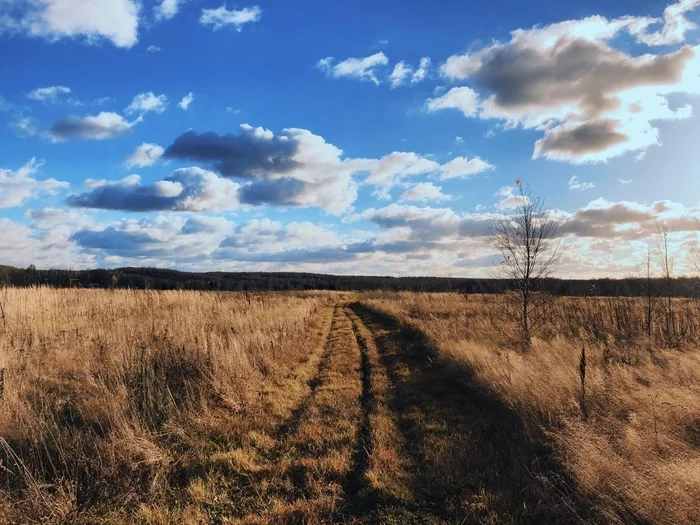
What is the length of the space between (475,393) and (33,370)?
8.33 meters

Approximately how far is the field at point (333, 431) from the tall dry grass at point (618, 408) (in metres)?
0.03

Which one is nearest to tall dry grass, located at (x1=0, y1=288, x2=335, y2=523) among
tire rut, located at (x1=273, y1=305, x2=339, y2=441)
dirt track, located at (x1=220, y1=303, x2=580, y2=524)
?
tire rut, located at (x1=273, y1=305, x2=339, y2=441)

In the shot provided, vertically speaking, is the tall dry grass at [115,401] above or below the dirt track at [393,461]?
above

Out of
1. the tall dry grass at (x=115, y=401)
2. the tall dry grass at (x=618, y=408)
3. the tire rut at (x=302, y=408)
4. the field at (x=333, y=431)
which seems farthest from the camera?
the tire rut at (x=302, y=408)

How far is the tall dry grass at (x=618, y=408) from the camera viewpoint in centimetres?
405

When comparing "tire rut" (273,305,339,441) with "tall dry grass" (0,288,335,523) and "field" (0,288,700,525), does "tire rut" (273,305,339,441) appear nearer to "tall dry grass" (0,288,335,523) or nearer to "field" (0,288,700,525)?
"field" (0,288,700,525)

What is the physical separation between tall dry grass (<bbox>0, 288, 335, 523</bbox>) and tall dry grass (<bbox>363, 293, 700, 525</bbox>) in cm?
410

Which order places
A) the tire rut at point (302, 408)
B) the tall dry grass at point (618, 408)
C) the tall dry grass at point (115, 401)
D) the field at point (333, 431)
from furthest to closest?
the tire rut at point (302, 408) < the tall dry grass at point (115, 401) < the field at point (333, 431) < the tall dry grass at point (618, 408)

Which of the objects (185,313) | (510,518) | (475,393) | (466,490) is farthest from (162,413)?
(185,313)

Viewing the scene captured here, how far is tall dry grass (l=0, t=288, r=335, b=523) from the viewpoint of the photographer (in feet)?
14.4

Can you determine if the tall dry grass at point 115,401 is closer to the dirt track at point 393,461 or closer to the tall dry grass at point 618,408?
the dirt track at point 393,461

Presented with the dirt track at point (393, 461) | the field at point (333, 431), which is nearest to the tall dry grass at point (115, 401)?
the field at point (333, 431)

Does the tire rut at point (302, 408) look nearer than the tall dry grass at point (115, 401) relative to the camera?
No

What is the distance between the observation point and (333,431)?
639 cm
